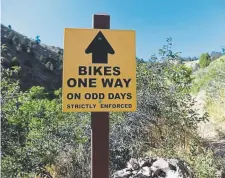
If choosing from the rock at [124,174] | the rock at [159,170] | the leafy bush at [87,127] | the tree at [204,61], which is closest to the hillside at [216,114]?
the leafy bush at [87,127]

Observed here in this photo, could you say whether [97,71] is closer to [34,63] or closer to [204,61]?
[204,61]

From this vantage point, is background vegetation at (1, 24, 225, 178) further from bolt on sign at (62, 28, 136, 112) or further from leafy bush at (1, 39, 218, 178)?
bolt on sign at (62, 28, 136, 112)

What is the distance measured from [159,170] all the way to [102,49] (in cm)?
212

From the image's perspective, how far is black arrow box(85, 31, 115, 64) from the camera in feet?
8.14

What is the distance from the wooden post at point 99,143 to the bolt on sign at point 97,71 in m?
0.08

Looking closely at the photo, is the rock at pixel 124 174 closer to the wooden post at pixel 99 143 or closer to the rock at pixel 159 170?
the rock at pixel 159 170

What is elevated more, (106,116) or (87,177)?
(106,116)

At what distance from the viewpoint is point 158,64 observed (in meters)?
6.06

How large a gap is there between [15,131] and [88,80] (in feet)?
6.61

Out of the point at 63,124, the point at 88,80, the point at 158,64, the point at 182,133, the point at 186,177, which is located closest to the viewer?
the point at 88,80

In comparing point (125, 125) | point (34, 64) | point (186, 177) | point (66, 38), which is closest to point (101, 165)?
point (66, 38)

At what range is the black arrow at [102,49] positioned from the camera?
8.14 feet

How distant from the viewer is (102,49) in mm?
2461

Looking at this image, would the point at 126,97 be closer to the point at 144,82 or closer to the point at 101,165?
the point at 101,165
